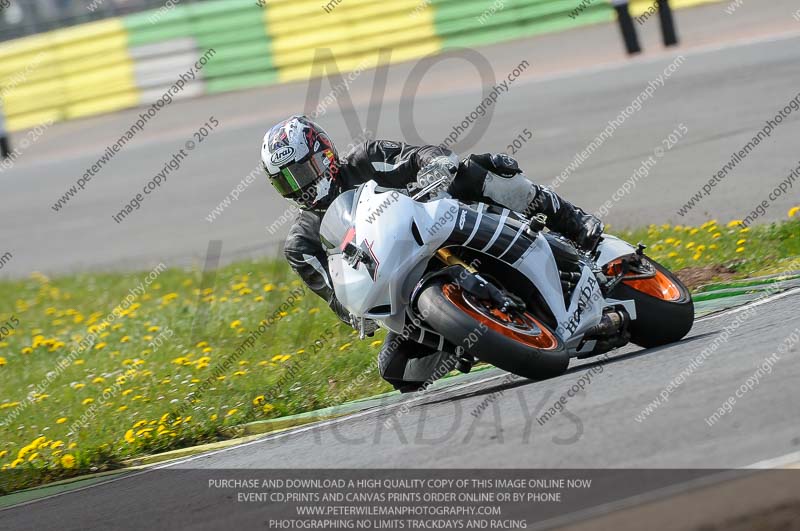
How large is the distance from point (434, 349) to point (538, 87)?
10841 mm

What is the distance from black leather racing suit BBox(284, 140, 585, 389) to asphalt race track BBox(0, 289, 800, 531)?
28 cm

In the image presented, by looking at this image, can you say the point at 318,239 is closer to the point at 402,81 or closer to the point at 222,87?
the point at 402,81

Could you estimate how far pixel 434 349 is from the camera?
6594 mm

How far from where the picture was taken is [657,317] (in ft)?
21.1

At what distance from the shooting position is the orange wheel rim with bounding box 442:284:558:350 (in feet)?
18.5

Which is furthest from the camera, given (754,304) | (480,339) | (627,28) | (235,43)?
(235,43)

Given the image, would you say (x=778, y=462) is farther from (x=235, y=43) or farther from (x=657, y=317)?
(x=235, y=43)

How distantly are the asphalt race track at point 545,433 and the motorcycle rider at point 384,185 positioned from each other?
321 mm

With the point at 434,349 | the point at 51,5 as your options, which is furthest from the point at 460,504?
the point at 51,5

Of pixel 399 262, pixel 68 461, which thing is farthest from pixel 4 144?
pixel 399 262

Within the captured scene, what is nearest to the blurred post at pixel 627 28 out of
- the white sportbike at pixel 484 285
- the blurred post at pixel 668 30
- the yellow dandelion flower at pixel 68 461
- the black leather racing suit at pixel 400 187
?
Result: the blurred post at pixel 668 30

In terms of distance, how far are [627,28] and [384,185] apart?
11.6m

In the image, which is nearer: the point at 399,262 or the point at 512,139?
the point at 399,262

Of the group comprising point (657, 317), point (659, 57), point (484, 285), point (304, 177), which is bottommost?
point (659, 57)
